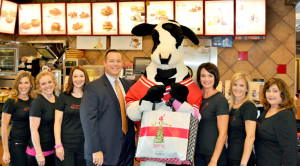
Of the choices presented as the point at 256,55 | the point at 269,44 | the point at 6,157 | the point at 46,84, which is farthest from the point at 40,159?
the point at 269,44

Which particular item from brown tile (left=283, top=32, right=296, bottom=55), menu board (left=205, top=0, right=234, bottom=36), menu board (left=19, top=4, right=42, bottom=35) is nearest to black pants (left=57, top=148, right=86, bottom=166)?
menu board (left=205, top=0, right=234, bottom=36)

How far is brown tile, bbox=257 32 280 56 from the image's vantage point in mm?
4711

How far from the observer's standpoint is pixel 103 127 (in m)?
2.17

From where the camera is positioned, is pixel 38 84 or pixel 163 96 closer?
pixel 163 96

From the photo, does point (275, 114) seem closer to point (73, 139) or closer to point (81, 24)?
point (73, 139)

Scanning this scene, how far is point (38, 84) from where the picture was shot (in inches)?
104

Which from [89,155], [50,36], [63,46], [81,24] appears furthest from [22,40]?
[89,155]

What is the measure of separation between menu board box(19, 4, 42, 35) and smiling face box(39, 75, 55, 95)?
2.80m

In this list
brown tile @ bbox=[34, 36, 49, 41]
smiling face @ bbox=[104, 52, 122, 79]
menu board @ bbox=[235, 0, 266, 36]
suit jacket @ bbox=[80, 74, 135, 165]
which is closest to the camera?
suit jacket @ bbox=[80, 74, 135, 165]

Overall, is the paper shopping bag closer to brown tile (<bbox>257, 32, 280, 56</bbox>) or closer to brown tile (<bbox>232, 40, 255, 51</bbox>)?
brown tile (<bbox>232, 40, 255, 51</bbox>)

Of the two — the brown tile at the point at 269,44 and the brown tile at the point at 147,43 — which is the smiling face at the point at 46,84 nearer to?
the brown tile at the point at 147,43

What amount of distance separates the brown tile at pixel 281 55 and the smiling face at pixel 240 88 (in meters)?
2.89

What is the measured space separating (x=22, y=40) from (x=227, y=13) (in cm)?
398

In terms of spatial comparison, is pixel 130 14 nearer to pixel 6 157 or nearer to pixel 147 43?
pixel 147 43
